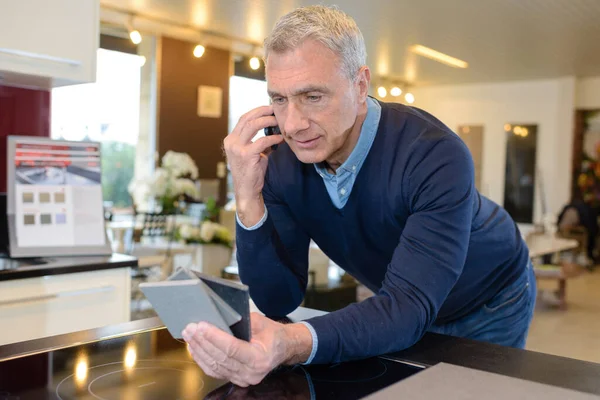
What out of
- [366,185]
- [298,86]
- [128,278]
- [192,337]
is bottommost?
[128,278]

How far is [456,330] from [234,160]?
0.69 meters

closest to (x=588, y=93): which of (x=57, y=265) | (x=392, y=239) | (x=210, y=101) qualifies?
(x=210, y=101)

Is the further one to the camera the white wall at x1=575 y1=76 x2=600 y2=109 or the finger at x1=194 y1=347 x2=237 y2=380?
the white wall at x1=575 y1=76 x2=600 y2=109

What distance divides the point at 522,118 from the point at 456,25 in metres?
4.33

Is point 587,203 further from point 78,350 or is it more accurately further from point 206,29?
point 78,350

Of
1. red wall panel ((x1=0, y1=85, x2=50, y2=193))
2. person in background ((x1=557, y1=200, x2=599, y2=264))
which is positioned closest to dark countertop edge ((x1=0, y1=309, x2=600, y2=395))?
red wall panel ((x1=0, y1=85, x2=50, y2=193))

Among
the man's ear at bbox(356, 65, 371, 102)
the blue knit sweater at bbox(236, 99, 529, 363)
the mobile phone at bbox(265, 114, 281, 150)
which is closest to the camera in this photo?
the blue knit sweater at bbox(236, 99, 529, 363)

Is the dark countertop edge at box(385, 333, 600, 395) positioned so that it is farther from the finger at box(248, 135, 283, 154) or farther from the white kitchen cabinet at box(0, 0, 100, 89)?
the white kitchen cabinet at box(0, 0, 100, 89)

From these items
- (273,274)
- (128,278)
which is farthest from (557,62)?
(273,274)

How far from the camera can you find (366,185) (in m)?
1.30

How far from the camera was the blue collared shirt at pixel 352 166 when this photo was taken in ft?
4.28

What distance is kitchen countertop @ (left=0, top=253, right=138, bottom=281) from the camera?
6.79 ft

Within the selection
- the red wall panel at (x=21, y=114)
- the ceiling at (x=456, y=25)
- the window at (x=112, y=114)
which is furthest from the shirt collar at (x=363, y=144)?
the window at (x=112, y=114)

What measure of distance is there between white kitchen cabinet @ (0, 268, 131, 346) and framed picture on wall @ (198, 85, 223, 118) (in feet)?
19.7
